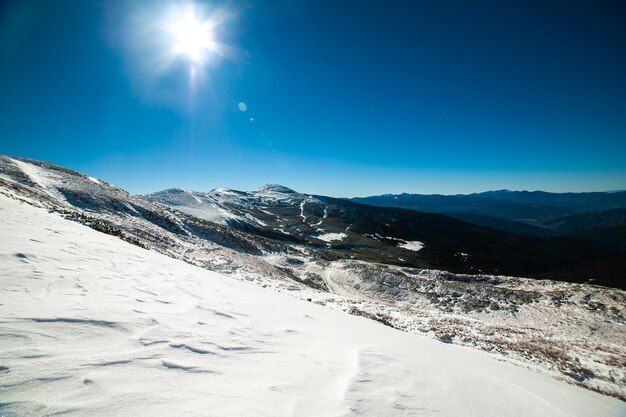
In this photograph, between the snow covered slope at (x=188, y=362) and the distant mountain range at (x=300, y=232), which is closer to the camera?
the snow covered slope at (x=188, y=362)

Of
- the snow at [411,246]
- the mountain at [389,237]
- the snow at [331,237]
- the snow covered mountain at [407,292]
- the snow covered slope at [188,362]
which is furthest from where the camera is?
the snow at [411,246]

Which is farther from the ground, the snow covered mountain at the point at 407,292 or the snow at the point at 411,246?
the snow covered mountain at the point at 407,292

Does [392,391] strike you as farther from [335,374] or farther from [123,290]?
[123,290]

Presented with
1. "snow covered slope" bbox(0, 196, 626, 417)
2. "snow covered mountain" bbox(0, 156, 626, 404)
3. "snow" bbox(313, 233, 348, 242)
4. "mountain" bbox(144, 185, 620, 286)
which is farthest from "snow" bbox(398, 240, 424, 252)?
"snow covered slope" bbox(0, 196, 626, 417)

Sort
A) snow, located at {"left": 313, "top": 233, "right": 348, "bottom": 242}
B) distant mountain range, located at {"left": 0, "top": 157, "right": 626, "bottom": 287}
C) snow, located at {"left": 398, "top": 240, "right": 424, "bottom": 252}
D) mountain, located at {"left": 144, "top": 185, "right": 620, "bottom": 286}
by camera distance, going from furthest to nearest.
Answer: snow, located at {"left": 398, "top": 240, "right": 424, "bottom": 252}, snow, located at {"left": 313, "top": 233, "right": 348, "bottom": 242}, mountain, located at {"left": 144, "top": 185, "right": 620, "bottom": 286}, distant mountain range, located at {"left": 0, "top": 157, "right": 626, "bottom": 287}

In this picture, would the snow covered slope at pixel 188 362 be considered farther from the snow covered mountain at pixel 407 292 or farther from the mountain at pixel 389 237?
the mountain at pixel 389 237

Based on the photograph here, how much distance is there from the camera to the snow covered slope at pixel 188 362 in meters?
2.58

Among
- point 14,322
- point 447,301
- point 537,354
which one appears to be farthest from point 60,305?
point 447,301

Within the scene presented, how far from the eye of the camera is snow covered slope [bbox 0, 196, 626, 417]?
8.46 feet

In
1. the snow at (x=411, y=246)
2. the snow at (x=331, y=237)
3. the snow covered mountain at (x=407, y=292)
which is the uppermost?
the snow covered mountain at (x=407, y=292)

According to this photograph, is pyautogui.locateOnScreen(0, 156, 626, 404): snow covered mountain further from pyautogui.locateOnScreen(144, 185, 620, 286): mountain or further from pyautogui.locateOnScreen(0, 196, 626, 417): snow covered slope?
pyautogui.locateOnScreen(144, 185, 620, 286): mountain

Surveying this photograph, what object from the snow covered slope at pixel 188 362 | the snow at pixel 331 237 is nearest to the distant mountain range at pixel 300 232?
the snow at pixel 331 237

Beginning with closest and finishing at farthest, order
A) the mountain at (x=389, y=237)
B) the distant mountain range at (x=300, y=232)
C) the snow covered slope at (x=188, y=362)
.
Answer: the snow covered slope at (x=188, y=362) → the distant mountain range at (x=300, y=232) → the mountain at (x=389, y=237)

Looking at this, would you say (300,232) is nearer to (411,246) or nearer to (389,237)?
(389,237)
